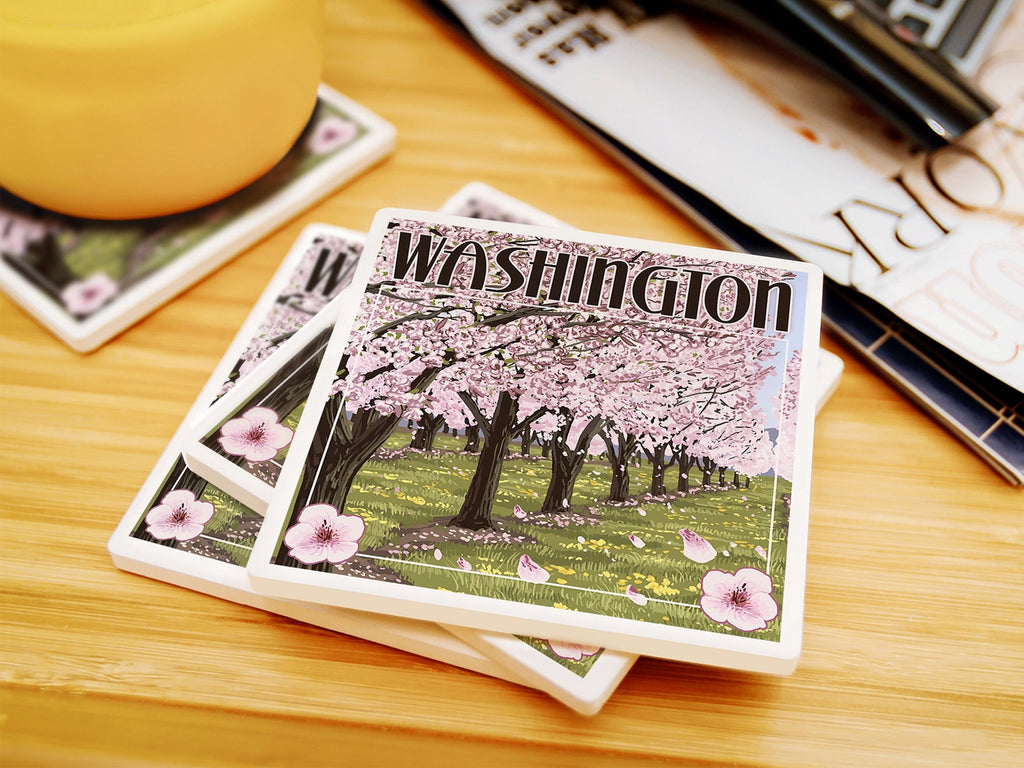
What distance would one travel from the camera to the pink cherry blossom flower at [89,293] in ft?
1.75

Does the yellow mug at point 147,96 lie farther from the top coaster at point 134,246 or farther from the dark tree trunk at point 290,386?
the dark tree trunk at point 290,386

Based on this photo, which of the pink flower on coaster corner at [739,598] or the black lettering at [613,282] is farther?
the black lettering at [613,282]

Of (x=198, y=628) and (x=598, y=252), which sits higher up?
(x=598, y=252)

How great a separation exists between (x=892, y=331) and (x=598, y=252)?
19cm

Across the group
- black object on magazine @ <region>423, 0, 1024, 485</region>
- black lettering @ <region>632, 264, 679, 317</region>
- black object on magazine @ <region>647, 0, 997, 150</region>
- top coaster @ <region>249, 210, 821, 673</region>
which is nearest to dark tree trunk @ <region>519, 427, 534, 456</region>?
top coaster @ <region>249, 210, 821, 673</region>

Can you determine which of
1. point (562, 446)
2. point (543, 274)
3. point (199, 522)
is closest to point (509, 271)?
point (543, 274)

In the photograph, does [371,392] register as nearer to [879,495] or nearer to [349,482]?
[349,482]

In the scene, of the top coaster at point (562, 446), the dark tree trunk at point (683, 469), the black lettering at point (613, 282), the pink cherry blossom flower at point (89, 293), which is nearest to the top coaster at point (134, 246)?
the pink cherry blossom flower at point (89, 293)

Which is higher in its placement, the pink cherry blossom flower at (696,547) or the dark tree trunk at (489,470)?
the pink cherry blossom flower at (696,547)

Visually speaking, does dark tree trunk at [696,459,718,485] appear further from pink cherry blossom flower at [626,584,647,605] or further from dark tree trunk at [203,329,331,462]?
dark tree trunk at [203,329,331,462]

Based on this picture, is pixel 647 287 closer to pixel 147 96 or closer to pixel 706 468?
pixel 706 468

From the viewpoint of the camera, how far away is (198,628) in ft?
1.42

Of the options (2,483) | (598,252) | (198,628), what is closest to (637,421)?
(598,252)

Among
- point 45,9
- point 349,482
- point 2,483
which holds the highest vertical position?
point 45,9
